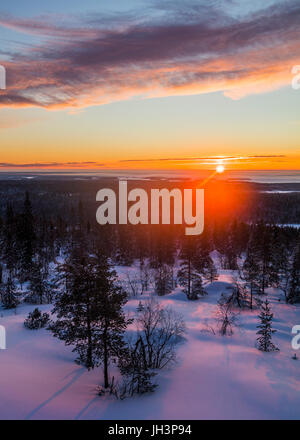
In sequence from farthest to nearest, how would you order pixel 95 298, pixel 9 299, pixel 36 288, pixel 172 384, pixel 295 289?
pixel 295 289
pixel 36 288
pixel 9 299
pixel 172 384
pixel 95 298

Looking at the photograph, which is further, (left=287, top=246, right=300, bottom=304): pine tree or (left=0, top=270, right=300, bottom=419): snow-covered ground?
(left=287, top=246, right=300, bottom=304): pine tree

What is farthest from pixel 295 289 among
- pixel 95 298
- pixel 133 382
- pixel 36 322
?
pixel 95 298

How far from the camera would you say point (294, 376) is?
1714 centimetres

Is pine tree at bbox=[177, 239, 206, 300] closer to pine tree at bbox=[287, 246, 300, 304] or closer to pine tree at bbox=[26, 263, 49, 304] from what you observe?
pine tree at bbox=[287, 246, 300, 304]

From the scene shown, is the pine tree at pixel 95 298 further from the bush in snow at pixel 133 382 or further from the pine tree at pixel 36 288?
the pine tree at pixel 36 288

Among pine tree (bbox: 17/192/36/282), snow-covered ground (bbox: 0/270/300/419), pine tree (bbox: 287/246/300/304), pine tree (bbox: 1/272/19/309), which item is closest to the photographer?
snow-covered ground (bbox: 0/270/300/419)

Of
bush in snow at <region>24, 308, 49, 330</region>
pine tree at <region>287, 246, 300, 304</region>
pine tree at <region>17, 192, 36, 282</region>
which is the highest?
pine tree at <region>17, 192, 36, 282</region>

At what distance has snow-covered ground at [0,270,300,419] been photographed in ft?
40.7

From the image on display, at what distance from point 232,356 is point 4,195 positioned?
199840 millimetres

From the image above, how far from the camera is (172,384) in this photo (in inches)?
594

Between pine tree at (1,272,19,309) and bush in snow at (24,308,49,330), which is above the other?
bush in snow at (24,308,49,330)

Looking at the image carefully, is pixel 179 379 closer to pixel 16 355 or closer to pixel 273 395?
pixel 273 395

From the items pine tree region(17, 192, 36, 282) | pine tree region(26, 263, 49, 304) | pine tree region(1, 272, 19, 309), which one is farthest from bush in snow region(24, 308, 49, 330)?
pine tree region(17, 192, 36, 282)

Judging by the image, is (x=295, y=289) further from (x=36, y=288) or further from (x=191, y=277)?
(x=36, y=288)
